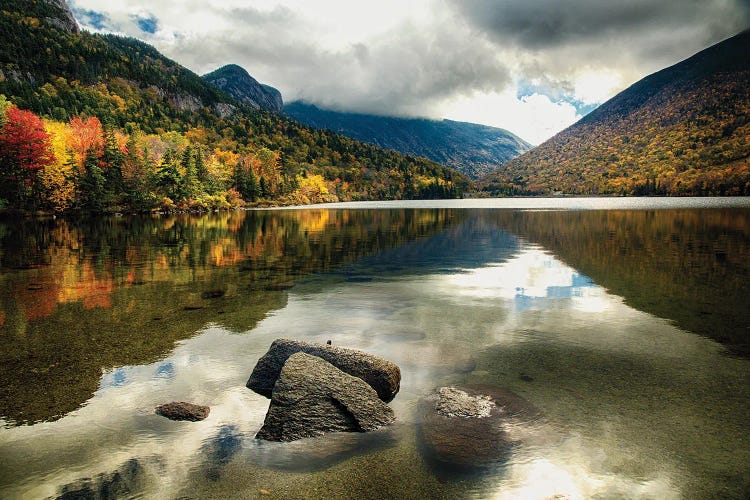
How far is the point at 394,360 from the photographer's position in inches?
568

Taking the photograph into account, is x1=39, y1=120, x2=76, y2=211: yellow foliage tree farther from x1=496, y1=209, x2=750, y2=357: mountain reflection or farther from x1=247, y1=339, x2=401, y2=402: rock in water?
x1=247, y1=339, x2=401, y2=402: rock in water

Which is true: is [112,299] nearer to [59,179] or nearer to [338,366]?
[338,366]

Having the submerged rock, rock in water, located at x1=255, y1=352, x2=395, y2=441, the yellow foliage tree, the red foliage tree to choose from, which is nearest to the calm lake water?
the submerged rock

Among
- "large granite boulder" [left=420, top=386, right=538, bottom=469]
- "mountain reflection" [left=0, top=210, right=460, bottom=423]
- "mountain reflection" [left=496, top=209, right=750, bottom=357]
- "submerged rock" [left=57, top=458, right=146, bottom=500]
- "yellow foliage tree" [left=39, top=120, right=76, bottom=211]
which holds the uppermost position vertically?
"yellow foliage tree" [left=39, top=120, right=76, bottom=211]

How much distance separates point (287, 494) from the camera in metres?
7.80

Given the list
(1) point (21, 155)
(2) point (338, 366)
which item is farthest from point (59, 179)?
(2) point (338, 366)

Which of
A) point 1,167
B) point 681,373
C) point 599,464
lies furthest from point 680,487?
point 1,167

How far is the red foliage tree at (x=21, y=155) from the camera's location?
87562 millimetres

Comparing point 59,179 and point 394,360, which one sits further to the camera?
point 59,179

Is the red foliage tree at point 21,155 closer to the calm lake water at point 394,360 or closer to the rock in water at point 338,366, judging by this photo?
the calm lake water at point 394,360

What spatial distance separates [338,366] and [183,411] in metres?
3.87

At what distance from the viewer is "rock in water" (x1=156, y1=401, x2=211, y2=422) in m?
10.5

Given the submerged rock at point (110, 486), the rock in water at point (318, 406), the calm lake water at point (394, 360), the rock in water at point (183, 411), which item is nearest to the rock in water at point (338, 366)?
the calm lake water at point (394, 360)

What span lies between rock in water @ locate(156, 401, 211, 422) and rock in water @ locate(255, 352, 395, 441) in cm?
170
